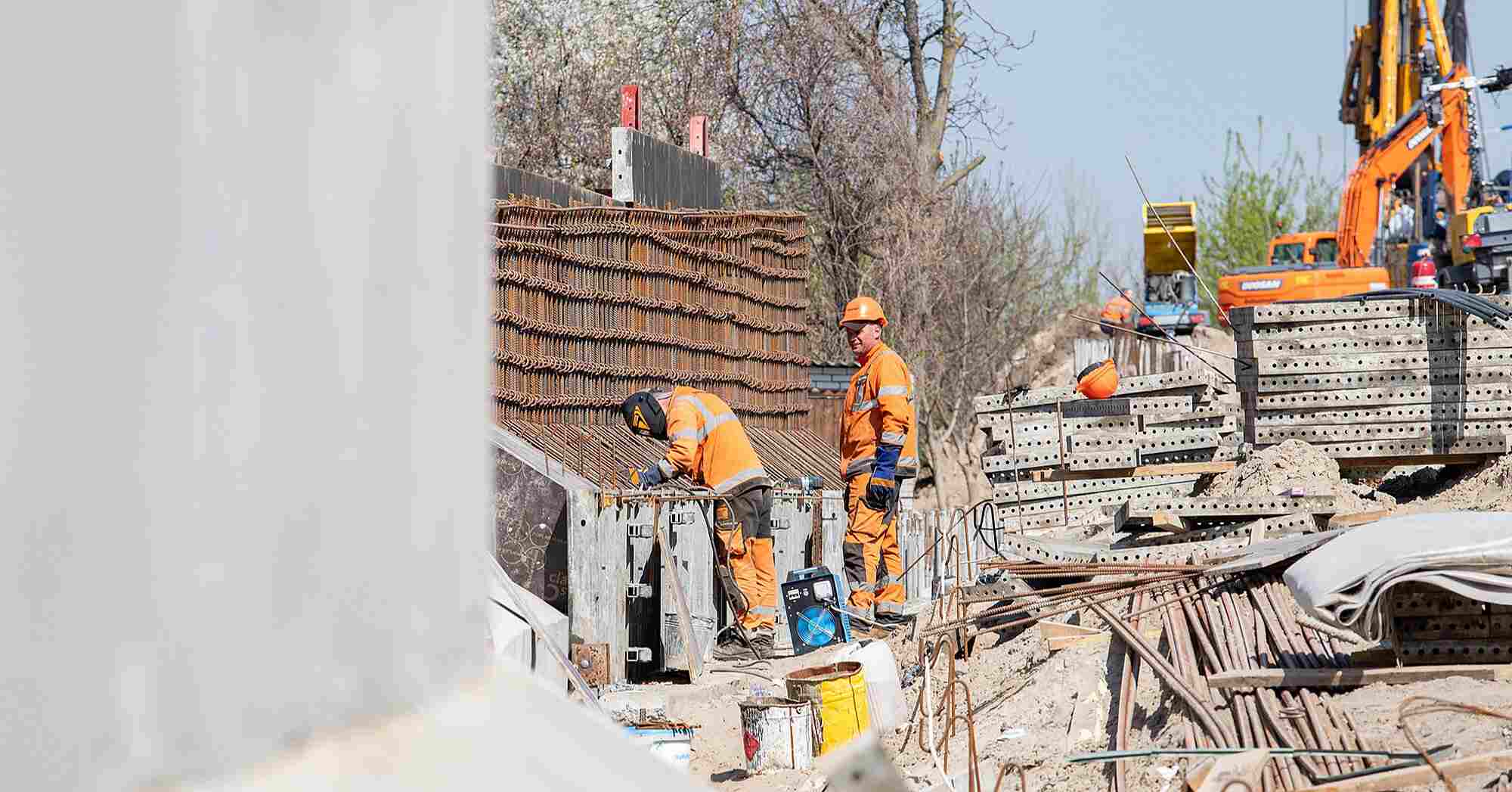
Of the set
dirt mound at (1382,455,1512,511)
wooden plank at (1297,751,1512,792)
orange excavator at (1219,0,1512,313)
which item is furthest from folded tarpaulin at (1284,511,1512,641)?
orange excavator at (1219,0,1512,313)

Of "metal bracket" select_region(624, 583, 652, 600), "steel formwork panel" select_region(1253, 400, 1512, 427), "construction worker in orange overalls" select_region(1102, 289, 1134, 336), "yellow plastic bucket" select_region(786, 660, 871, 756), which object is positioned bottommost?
"yellow plastic bucket" select_region(786, 660, 871, 756)

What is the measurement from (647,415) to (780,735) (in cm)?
354

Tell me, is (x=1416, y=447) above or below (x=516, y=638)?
above

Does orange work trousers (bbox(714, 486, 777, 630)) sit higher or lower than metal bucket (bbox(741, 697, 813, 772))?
higher

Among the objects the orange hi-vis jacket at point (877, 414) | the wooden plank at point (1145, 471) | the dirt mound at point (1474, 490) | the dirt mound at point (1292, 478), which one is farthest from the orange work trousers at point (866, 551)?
the dirt mound at point (1474, 490)

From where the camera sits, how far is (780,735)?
7008mm

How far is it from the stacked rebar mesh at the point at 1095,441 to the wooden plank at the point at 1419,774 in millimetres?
5326

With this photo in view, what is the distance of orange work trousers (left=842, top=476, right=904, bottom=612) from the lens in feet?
33.1

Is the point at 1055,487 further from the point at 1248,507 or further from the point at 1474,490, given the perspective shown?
the point at 1474,490

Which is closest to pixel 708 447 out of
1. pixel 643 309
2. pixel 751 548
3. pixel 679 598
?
pixel 751 548

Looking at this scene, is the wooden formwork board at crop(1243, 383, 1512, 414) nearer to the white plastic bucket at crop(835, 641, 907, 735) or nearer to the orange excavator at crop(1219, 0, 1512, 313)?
the white plastic bucket at crop(835, 641, 907, 735)

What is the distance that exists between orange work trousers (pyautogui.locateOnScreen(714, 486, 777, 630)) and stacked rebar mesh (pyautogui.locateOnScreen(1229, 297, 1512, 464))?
3232 millimetres

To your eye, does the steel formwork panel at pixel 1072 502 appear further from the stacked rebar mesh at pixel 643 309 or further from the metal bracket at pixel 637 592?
the stacked rebar mesh at pixel 643 309

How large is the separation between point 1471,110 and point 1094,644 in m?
16.9
